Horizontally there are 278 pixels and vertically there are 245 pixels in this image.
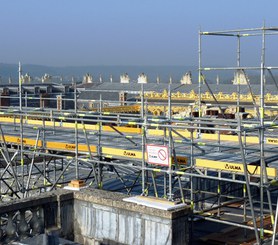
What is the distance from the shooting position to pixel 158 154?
44.0ft

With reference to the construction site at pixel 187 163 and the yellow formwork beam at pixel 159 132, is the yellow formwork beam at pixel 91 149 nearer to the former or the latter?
the construction site at pixel 187 163

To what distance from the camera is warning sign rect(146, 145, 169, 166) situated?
1319 centimetres

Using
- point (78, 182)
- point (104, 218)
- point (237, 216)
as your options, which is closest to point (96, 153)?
point (78, 182)

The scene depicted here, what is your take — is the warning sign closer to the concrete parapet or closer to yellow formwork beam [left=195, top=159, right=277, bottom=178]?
yellow formwork beam [left=195, top=159, right=277, bottom=178]

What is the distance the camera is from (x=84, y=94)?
2448 inches

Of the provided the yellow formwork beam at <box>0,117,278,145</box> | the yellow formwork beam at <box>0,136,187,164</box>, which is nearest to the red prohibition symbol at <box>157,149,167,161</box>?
the yellow formwork beam at <box>0,136,187,164</box>

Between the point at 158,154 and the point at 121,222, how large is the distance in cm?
185

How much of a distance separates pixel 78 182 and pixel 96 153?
226cm

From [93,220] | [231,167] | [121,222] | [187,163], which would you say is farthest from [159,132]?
[121,222]

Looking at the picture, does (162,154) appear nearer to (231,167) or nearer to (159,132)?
(231,167)

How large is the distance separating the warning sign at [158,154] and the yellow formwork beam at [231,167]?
2.66ft

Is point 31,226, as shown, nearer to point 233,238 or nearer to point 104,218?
point 104,218

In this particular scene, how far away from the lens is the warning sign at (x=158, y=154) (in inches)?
519

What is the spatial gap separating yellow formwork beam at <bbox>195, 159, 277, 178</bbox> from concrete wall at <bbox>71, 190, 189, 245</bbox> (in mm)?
1576
